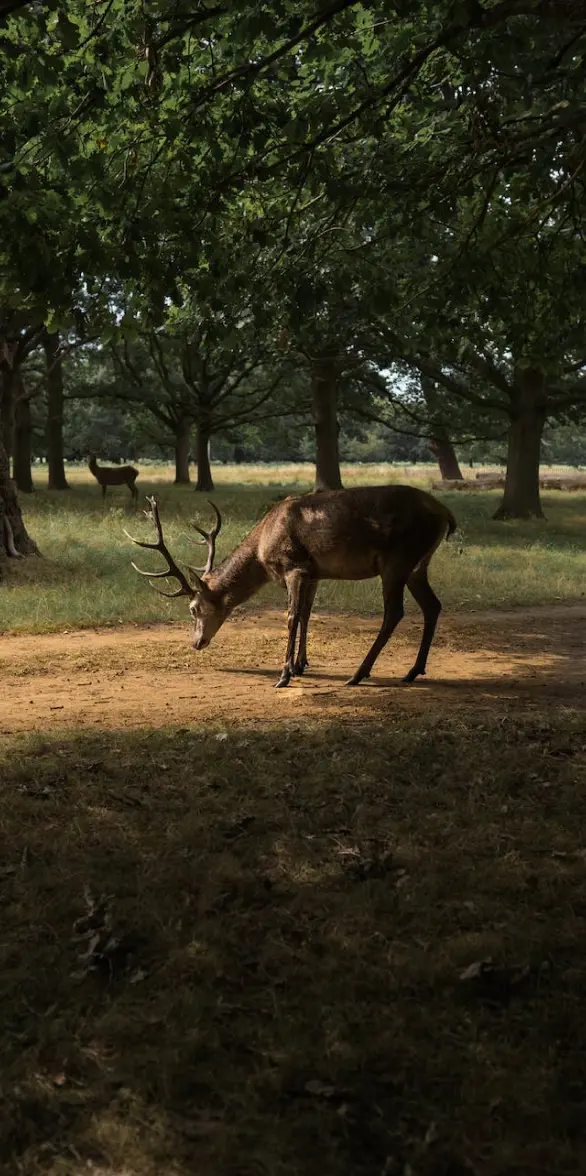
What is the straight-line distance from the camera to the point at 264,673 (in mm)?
10031

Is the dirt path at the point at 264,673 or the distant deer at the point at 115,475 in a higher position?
the distant deer at the point at 115,475

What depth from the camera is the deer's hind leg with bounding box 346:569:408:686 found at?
9289 mm

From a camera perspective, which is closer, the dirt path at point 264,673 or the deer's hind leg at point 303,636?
the dirt path at point 264,673

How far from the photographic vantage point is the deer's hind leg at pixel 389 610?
929 cm

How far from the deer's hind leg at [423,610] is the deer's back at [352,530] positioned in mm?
416

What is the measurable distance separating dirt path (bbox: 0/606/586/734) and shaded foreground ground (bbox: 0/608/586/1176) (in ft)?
1.21

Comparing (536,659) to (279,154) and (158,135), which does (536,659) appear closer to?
(279,154)

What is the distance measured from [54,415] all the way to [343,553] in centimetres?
2497

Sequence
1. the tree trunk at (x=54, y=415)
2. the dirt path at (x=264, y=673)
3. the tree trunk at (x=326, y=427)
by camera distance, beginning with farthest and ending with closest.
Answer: the tree trunk at (x=54, y=415)
the tree trunk at (x=326, y=427)
the dirt path at (x=264, y=673)

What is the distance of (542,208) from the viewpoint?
331 inches

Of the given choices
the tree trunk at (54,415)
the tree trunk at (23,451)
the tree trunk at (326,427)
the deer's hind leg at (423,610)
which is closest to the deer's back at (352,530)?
the deer's hind leg at (423,610)

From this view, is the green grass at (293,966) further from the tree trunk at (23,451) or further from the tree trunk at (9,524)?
the tree trunk at (23,451)

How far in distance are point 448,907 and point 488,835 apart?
0.86 metres

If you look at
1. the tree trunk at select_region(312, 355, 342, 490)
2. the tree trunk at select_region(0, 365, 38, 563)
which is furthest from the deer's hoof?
the tree trunk at select_region(312, 355, 342, 490)
